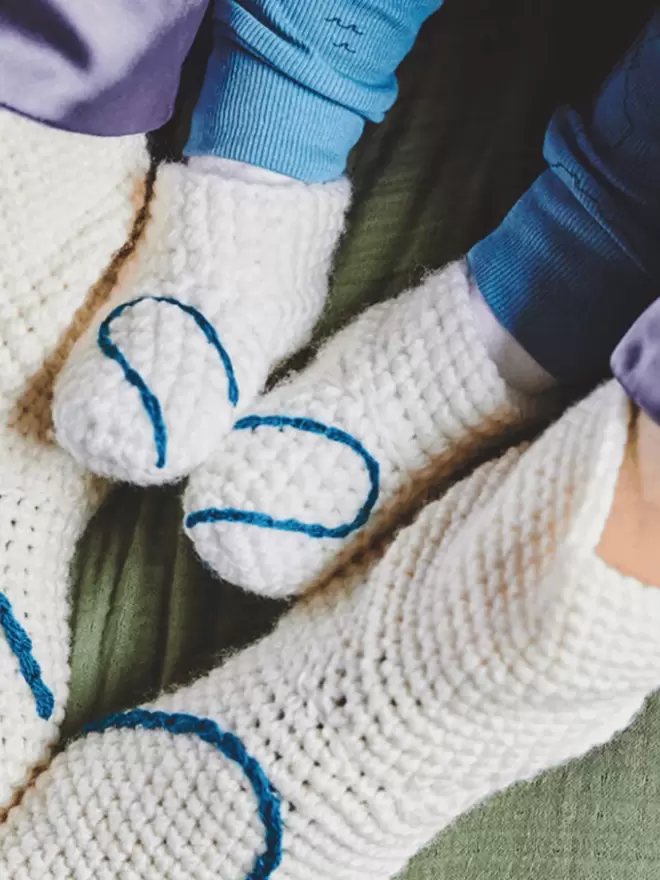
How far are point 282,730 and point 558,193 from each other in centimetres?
31

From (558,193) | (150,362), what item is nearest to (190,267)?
(150,362)

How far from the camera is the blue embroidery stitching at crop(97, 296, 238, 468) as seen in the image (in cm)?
49

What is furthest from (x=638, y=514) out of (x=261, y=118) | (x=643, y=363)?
(x=261, y=118)

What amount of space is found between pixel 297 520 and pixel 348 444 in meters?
0.05

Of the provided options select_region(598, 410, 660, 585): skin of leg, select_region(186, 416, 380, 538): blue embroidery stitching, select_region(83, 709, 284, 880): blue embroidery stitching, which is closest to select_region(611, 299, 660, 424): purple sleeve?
select_region(598, 410, 660, 585): skin of leg

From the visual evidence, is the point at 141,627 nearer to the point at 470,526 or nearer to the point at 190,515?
the point at 190,515

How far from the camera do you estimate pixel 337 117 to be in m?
0.53

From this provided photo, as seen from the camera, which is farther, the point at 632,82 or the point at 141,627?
the point at 141,627

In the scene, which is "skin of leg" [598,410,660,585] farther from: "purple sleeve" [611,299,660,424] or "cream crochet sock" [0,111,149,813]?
"cream crochet sock" [0,111,149,813]

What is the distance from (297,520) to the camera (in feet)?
1.69

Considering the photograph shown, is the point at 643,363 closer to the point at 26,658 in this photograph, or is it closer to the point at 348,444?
the point at 348,444

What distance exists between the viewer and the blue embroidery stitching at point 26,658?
53 centimetres

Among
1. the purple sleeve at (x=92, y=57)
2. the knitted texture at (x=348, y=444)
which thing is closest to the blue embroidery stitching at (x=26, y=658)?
the knitted texture at (x=348, y=444)

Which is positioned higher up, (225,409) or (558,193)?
(558,193)
